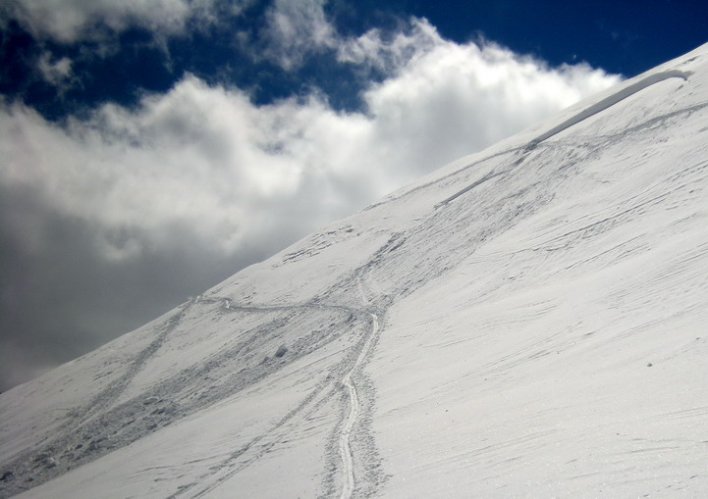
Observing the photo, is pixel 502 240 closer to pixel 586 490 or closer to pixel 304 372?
pixel 304 372

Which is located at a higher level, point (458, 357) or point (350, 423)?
point (458, 357)

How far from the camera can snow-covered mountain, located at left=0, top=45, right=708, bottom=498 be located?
28.9 ft

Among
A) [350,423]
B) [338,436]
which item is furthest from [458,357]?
[338,436]

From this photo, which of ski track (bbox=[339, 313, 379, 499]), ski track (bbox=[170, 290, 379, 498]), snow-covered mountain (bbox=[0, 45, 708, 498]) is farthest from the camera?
ski track (bbox=[170, 290, 379, 498])

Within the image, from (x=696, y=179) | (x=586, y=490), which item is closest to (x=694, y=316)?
(x=586, y=490)

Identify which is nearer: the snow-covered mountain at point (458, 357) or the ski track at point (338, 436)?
the snow-covered mountain at point (458, 357)

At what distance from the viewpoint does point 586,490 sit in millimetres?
6520

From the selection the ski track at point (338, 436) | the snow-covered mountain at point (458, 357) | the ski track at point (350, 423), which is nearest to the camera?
the snow-covered mountain at point (458, 357)

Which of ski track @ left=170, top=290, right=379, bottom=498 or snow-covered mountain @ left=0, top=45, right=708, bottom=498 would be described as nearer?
snow-covered mountain @ left=0, top=45, right=708, bottom=498

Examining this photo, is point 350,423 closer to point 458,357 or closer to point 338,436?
point 338,436

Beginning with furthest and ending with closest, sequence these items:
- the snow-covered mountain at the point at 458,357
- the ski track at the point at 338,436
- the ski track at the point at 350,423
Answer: the ski track at the point at 338,436, the ski track at the point at 350,423, the snow-covered mountain at the point at 458,357

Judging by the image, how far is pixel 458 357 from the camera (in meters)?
16.7

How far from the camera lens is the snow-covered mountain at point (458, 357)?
8.80 meters

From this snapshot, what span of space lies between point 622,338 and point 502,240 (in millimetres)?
→ 15609
